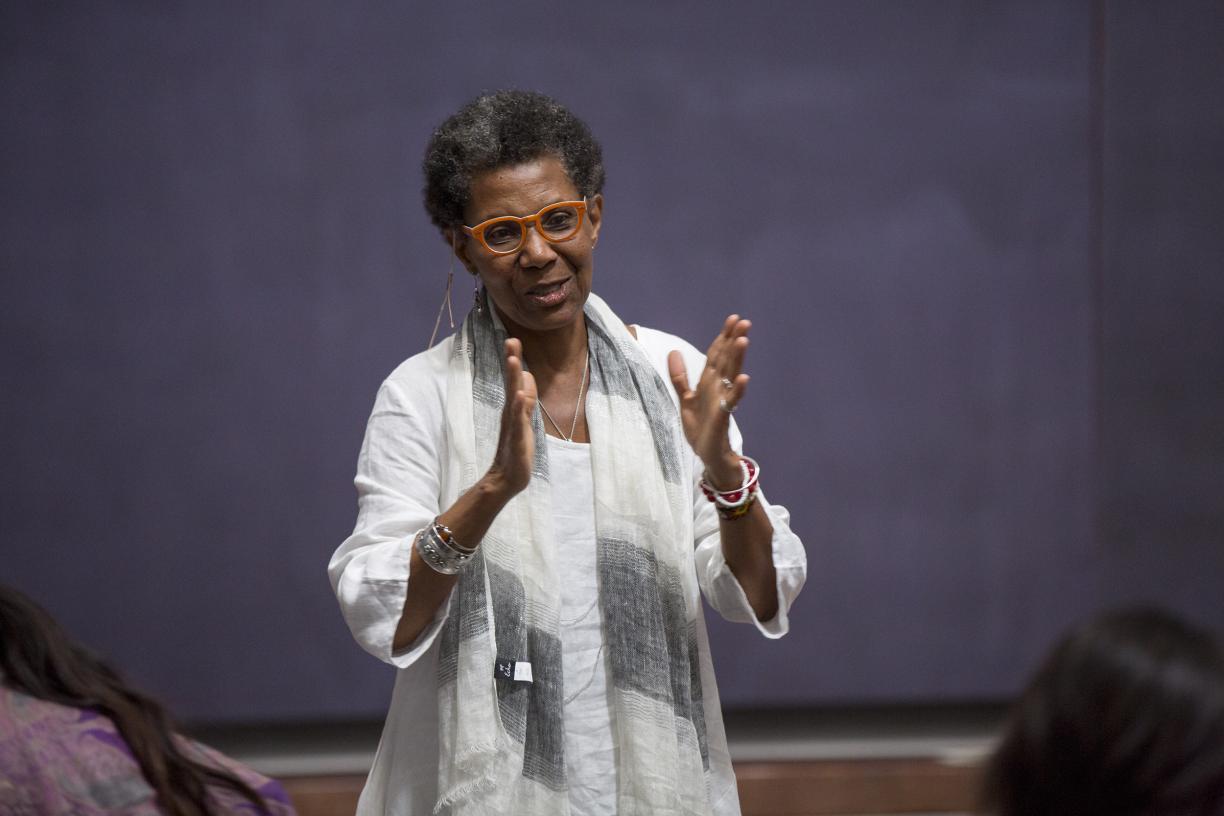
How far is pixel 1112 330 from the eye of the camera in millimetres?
3346

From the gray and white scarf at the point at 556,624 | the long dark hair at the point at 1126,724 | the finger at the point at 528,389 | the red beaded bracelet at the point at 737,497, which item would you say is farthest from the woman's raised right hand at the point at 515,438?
the long dark hair at the point at 1126,724

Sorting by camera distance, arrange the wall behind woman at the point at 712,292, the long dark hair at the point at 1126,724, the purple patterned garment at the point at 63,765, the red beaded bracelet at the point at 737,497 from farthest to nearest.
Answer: the wall behind woman at the point at 712,292 → the red beaded bracelet at the point at 737,497 → the purple patterned garment at the point at 63,765 → the long dark hair at the point at 1126,724

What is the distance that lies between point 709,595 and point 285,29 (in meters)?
2.07

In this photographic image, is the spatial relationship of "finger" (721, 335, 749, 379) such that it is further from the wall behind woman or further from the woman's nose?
the wall behind woman

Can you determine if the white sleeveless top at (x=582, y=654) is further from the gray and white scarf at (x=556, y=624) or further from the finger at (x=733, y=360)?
the finger at (x=733, y=360)

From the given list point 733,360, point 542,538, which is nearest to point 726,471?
point 733,360

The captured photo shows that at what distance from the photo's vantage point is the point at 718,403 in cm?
162

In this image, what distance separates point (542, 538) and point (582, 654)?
17 cm

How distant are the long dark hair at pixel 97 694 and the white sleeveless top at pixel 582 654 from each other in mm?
537

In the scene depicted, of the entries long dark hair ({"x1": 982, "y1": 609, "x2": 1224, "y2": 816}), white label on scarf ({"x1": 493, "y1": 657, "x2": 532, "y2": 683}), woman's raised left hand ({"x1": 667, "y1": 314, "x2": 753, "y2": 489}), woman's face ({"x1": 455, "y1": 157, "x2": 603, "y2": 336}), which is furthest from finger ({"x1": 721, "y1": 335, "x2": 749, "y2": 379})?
long dark hair ({"x1": 982, "y1": 609, "x2": 1224, "y2": 816})

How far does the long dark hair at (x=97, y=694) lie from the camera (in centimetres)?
123

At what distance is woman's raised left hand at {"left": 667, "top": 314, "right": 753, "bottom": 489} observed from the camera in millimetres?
1616

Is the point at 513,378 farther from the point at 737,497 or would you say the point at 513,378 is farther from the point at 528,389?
the point at 737,497

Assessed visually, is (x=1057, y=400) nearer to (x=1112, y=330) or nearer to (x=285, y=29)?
(x=1112, y=330)
